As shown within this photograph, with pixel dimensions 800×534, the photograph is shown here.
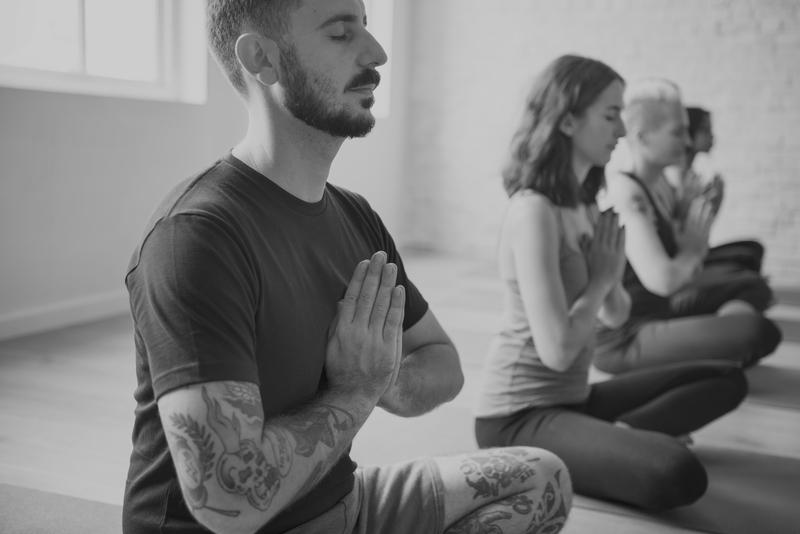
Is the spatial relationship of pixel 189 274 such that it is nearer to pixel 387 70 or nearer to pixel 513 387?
pixel 513 387

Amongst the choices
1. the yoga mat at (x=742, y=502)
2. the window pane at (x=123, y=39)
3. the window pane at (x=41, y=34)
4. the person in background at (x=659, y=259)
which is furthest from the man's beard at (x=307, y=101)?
the window pane at (x=123, y=39)

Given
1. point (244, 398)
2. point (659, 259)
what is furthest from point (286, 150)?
point (659, 259)

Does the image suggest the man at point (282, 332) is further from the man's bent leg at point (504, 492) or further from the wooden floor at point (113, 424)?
the wooden floor at point (113, 424)

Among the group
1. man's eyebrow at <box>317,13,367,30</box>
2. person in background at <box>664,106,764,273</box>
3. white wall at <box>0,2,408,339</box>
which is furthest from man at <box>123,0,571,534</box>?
white wall at <box>0,2,408,339</box>

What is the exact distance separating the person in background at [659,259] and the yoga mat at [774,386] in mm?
133

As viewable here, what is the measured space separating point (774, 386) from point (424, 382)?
8.00 ft

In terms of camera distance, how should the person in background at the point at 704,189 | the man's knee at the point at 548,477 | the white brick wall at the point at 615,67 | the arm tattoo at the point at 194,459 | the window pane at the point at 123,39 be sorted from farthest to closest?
the white brick wall at the point at 615,67 < the window pane at the point at 123,39 < the person in background at the point at 704,189 < the man's knee at the point at 548,477 < the arm tattoo at the point at 194,459

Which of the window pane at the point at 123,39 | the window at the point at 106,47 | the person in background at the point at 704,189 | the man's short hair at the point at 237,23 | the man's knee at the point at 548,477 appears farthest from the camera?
the window pane at the point at 123,39

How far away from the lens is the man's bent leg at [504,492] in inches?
55.6

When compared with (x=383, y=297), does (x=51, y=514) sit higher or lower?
lower

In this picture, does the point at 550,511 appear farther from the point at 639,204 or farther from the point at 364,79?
the point at 639,204

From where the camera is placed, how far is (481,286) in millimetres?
5520

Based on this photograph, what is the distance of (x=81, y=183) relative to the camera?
3.96m

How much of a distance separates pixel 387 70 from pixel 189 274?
6062 millimetres
